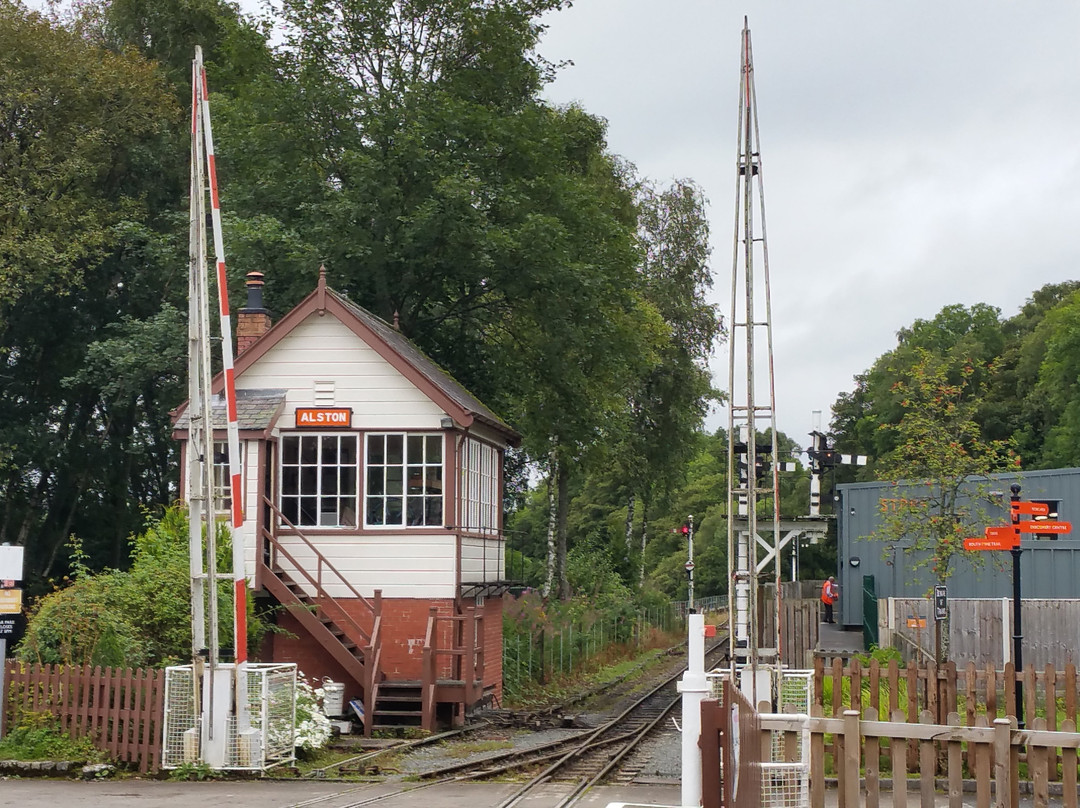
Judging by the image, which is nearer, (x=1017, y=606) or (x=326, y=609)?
(x=1017, y=606)

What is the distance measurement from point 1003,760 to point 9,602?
37.5 ft

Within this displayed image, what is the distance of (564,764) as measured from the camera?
1811cm

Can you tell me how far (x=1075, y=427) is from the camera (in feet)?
193

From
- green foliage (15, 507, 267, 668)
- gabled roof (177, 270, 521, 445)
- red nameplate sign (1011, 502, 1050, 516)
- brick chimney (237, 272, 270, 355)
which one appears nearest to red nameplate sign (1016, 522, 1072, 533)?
red nameplate sign (1011, 502, 1050, 516)

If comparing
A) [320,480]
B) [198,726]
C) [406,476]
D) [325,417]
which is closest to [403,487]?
[406,476]

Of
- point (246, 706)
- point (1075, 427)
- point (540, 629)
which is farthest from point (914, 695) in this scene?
point (1075, 427)

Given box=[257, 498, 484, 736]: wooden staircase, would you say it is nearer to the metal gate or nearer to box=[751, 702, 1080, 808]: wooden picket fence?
box=[751, 702, 1080, 808]: wooden picket fence

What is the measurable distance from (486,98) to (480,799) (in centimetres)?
2303

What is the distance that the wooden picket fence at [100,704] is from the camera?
51.9 ft

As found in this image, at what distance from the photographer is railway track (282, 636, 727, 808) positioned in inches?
608

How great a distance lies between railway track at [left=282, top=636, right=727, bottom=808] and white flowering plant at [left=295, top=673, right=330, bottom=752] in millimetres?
1603

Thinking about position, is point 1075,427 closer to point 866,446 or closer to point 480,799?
point 866,446

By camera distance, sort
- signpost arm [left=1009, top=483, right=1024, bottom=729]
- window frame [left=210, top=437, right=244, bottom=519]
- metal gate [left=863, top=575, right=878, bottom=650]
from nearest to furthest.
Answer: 1. signpost arm [left=1009, top=483, right=1024, bottom=729]
2. window frame [left=210, top=437, right=244, bottom=519]
3. metal gate [left=863, top=575, right=878, bottom=650]

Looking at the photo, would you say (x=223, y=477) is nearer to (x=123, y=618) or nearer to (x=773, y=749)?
(x=123, y=618)
